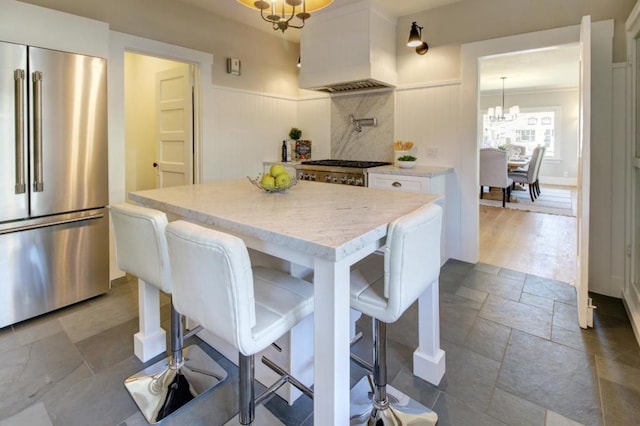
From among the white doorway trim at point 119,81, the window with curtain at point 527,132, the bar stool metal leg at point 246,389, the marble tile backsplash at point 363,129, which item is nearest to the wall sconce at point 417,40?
the marble tile backsplash at point 363,129

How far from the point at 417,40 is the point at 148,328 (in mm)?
3299

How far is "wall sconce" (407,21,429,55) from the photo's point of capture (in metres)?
3.32

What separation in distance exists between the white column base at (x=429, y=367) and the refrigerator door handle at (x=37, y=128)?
2.64 metres

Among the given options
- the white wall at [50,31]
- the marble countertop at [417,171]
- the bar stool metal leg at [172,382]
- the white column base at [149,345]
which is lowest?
the bar stool metal leg at [172,382]

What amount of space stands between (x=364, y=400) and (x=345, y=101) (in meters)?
3.58

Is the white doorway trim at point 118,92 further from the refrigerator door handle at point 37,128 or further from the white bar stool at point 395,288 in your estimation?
the white bar stool at point 395,288

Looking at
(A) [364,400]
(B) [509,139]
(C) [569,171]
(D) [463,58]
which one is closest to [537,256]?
(D) [463,58]

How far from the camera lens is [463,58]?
341cm

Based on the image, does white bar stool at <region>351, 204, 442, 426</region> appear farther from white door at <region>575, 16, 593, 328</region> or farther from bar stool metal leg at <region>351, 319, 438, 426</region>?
white door at <region>575, 16, 593, 328</region>

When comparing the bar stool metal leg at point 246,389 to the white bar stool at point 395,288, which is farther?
the bar stool metal leg at point 246,389

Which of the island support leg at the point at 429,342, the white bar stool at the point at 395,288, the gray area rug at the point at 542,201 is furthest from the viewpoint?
the gray area rug at the point at 542,201

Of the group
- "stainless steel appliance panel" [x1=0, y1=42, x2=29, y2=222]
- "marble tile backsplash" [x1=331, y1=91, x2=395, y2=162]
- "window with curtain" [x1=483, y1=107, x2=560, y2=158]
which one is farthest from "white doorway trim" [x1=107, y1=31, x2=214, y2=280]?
"window with curtain" [x1=483, y1=107, x2=560, y2=158]

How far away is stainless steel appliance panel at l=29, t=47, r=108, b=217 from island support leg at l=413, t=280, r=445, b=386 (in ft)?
8.09

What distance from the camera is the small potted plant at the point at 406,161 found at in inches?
139
